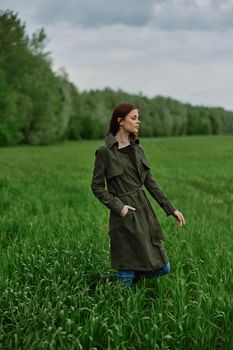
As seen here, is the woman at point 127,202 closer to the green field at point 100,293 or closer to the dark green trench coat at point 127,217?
the dark green trench coat at point 127,217

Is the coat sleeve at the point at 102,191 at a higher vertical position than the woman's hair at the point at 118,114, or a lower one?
lower

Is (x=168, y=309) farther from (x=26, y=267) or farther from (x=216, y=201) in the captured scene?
(x=216, y=201)

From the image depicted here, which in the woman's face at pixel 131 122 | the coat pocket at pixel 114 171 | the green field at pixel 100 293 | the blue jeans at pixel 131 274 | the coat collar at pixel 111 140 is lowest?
the green field at pixel 100 293

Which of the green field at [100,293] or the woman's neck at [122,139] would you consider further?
the woman's neck at [122,139]

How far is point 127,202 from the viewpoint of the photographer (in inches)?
175

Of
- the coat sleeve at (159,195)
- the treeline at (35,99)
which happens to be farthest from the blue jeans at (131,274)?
the treeline at (35,99)

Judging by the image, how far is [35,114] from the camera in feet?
192

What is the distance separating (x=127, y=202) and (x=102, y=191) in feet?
0.80

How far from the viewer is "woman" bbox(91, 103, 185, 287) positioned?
4379mm

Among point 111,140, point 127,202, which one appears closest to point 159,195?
point 127,202

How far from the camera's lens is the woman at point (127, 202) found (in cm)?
438

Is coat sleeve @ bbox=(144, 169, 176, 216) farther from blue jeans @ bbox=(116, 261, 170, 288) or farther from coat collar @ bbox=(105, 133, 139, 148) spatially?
blue jeans @ bbox=(116, 261, 170, 288)

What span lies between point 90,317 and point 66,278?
1099 mm

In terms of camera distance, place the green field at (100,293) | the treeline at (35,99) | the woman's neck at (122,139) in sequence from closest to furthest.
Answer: the green field at (100,293) → the woman's neck at (122,139) → the treeline at (35,99)
